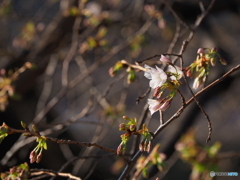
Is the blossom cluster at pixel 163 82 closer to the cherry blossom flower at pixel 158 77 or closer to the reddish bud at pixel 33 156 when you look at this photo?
the cherry blossom flower at pixel 158 77

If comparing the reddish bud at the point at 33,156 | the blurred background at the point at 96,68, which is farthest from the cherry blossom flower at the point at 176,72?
the blurred background at the point at 96,68

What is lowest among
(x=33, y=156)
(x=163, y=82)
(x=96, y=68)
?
(x=96, y=68)

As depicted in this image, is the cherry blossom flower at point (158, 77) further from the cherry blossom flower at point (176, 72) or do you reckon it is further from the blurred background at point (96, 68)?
the blurred background at point (96, 68)

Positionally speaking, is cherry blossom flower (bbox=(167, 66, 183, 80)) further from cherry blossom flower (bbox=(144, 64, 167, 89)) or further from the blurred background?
the blurred background

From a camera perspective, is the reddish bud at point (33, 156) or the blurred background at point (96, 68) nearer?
the reddish bud at point (33, 156)

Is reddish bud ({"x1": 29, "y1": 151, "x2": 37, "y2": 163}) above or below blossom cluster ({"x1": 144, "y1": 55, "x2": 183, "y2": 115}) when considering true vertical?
below

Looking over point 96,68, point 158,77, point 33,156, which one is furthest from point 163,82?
point 96,68

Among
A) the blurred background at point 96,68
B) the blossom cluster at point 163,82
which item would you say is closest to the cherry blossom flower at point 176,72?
the blossom cluster at point 163,82

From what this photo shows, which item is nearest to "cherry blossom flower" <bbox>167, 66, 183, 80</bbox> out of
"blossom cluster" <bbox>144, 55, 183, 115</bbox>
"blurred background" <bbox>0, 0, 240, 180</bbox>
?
"blossom cluster" <bbox>144, 55, 183, 115</bbox>

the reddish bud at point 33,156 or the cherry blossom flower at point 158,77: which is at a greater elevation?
the cherry blossom flower at point 158,77

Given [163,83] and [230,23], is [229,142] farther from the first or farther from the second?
[163,83]

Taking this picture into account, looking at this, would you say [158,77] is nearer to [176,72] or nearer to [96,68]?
[176,72]

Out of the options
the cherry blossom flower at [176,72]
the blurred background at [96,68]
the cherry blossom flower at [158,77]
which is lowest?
the blurred background at [96,68]
